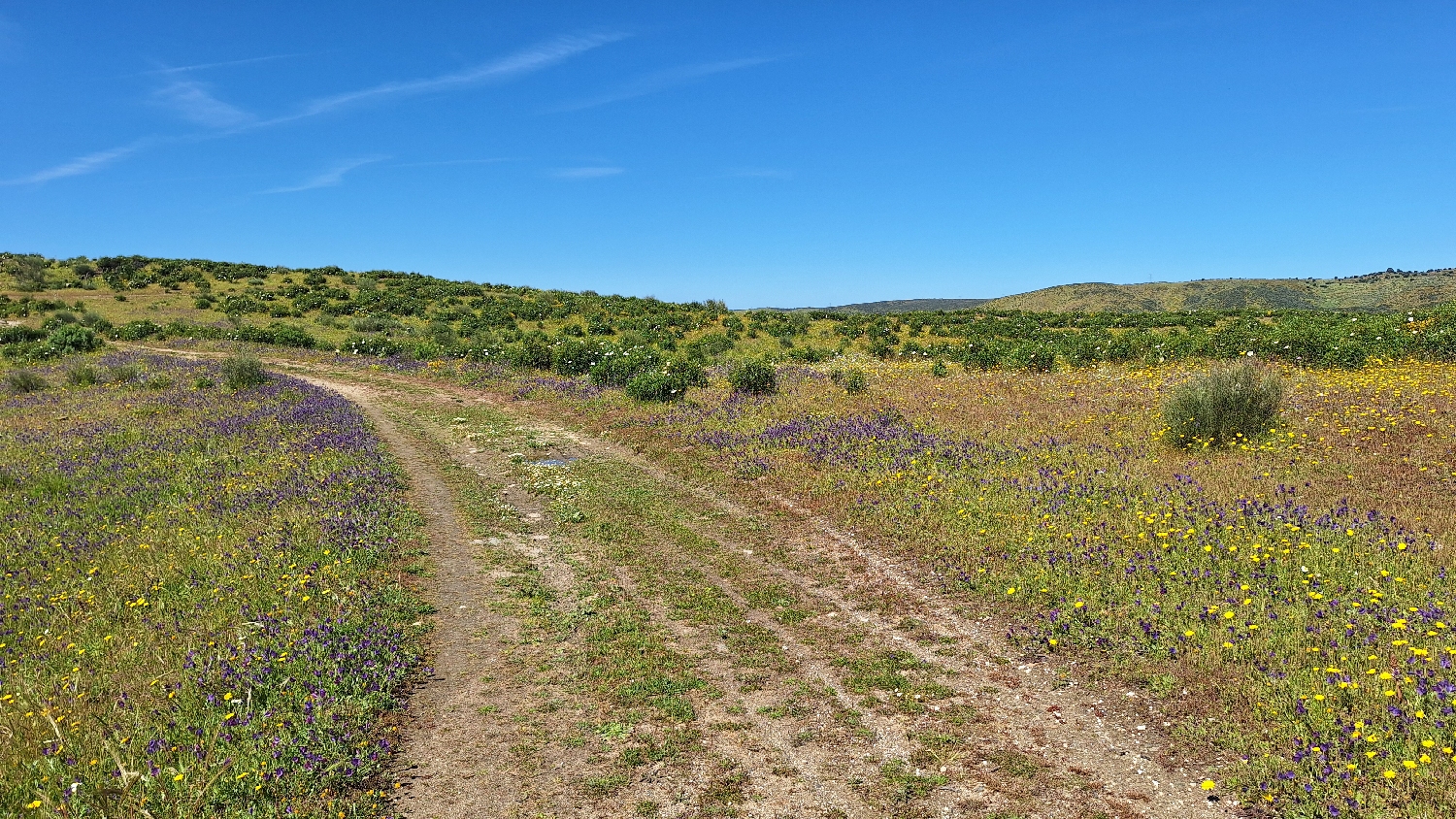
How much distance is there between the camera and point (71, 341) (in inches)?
1291

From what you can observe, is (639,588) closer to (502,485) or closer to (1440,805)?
(502,485)

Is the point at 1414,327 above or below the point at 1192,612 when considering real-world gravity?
above

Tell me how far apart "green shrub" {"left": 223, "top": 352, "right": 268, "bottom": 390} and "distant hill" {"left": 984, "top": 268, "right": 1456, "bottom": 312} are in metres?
84.3

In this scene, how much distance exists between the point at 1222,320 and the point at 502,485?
45.0 meters

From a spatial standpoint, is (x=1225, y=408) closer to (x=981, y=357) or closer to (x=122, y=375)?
(x=981, y=357)

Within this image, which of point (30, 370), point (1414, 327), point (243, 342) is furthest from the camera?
point (243, 342)

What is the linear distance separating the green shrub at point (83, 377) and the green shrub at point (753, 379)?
21.8 metres

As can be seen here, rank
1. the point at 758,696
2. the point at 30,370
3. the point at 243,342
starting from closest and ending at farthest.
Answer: the point at 758,696
the point at 30,370
the point at 243,342

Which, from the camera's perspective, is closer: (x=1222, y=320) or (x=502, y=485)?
(x=502, y=485)

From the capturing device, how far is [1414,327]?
23.3 metres

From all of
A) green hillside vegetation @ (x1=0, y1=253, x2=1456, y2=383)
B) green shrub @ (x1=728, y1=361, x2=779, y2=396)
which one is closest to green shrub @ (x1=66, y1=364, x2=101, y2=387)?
green hillside vegetation @ (x1=0, y1=253, x2=1456, y2=383)

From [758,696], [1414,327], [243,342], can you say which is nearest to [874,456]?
[758,696]

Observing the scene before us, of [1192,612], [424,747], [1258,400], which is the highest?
[1258,400]

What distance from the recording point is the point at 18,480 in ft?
42.9
